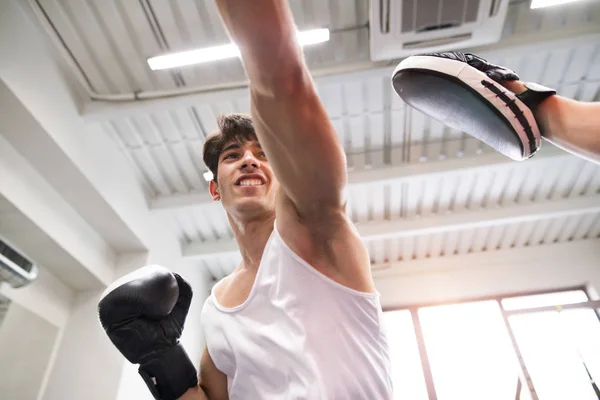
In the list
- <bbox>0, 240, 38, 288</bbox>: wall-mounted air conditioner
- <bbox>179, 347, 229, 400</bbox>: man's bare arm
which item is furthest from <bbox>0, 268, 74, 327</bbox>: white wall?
<bbox>179, 347, 229, 400</bbox>: man's bare arm

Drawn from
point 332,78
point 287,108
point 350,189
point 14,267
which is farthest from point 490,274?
point 287,108

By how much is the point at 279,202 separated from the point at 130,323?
61 centimetres

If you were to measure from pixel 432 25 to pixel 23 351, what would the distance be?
4173mm

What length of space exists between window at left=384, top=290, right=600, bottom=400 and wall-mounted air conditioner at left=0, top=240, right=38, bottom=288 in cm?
418

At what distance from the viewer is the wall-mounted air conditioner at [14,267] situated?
258 cm

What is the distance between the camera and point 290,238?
3.02ft

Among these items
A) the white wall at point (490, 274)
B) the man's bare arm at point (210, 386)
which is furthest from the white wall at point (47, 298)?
the white wall at point (490, 274)

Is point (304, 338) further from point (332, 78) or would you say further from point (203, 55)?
point (332, 78)

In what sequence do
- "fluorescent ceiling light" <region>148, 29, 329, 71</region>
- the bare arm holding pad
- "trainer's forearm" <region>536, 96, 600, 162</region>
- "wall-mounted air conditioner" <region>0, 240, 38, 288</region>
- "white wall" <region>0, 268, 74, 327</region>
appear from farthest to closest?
"white wall" <region>0, 268, 74, 327</region>
"fluorescent ceiling light" <region>148, 29, 329, 71</region>
"wall-mounted air conditioner" <region>0, 240, 38, 288</region>
the bare arm holding pad
"trainer's forearm" <region>536, 96, 600, 162</region>

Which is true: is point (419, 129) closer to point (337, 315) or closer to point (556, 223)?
point (556, 223)

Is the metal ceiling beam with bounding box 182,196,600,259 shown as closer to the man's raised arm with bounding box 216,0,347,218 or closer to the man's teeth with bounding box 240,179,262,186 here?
the man's teeth with bounding box 240,179,262,186

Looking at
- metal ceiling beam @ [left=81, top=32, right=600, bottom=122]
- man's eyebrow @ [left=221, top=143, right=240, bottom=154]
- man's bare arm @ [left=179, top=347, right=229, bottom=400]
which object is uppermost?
metal ceiling beam @ [left=81, top=32, right=600, bottom=122]

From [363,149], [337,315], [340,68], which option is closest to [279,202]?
[337,315]

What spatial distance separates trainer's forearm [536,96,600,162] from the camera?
3.57 ft
